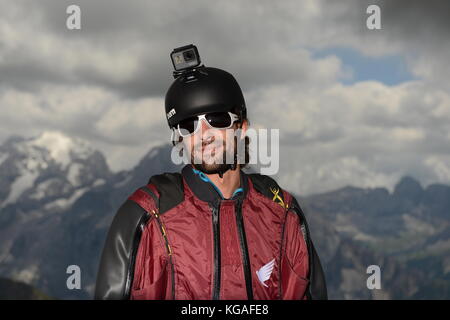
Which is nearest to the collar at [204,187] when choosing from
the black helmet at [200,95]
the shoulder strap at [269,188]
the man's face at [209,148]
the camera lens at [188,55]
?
the man's face at [209,148]

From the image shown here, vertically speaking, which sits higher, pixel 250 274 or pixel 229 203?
pixel 229 203

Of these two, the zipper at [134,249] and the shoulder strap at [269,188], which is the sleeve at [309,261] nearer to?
the shoulder strap at [269,188]

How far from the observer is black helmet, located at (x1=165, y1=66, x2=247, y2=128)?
7559 millimetres

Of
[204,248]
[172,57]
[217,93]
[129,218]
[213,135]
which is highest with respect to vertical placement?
[172,57]

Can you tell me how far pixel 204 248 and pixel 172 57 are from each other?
2.92m

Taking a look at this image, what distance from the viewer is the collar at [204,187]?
7.20m

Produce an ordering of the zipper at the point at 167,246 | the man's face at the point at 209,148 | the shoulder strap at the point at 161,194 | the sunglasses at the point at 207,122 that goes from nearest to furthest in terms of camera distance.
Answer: the zipper at the point at 167,246, the shoulder strap at the point at 161,194, the man's face at the point at 209,148, the sunglasses at the point at 207,122

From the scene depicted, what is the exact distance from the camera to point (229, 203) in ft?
23.7

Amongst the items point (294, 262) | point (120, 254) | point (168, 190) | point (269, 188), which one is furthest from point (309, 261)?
point (120, 254)

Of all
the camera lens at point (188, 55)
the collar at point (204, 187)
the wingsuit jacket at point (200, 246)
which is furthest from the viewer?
the camera lens at point (188, 55)

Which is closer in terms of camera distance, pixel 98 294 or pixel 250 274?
pixel 98 294

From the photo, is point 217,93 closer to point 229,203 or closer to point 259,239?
point 229,203
